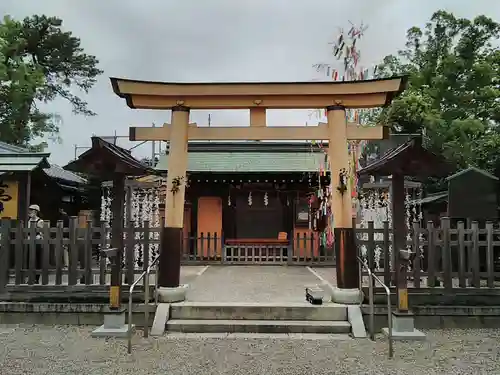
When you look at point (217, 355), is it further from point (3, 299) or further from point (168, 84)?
point (168, 84)

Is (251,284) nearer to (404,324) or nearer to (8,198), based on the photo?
(404,324)

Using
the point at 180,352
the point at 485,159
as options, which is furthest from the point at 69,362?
the point at 485,159

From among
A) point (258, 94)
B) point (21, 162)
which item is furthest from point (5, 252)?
point (258, 94)

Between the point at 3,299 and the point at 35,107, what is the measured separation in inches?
723

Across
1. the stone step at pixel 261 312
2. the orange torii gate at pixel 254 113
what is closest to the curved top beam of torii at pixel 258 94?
the orange torii gate at pixel 254 113

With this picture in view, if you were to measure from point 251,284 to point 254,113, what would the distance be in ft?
12.1

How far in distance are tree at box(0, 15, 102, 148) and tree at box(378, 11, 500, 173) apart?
627 inches

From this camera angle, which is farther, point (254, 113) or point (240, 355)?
point (254, 113)

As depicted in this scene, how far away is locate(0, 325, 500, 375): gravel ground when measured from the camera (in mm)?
4777

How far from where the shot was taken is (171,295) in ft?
22.8

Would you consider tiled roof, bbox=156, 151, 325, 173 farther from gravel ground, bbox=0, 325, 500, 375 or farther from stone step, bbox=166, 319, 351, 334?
gravel ground, bbox=0, 325, 500, 375

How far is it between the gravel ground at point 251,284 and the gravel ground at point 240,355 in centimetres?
159

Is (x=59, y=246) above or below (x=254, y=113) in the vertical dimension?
below

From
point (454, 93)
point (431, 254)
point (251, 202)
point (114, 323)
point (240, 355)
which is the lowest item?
point (240, 355)
